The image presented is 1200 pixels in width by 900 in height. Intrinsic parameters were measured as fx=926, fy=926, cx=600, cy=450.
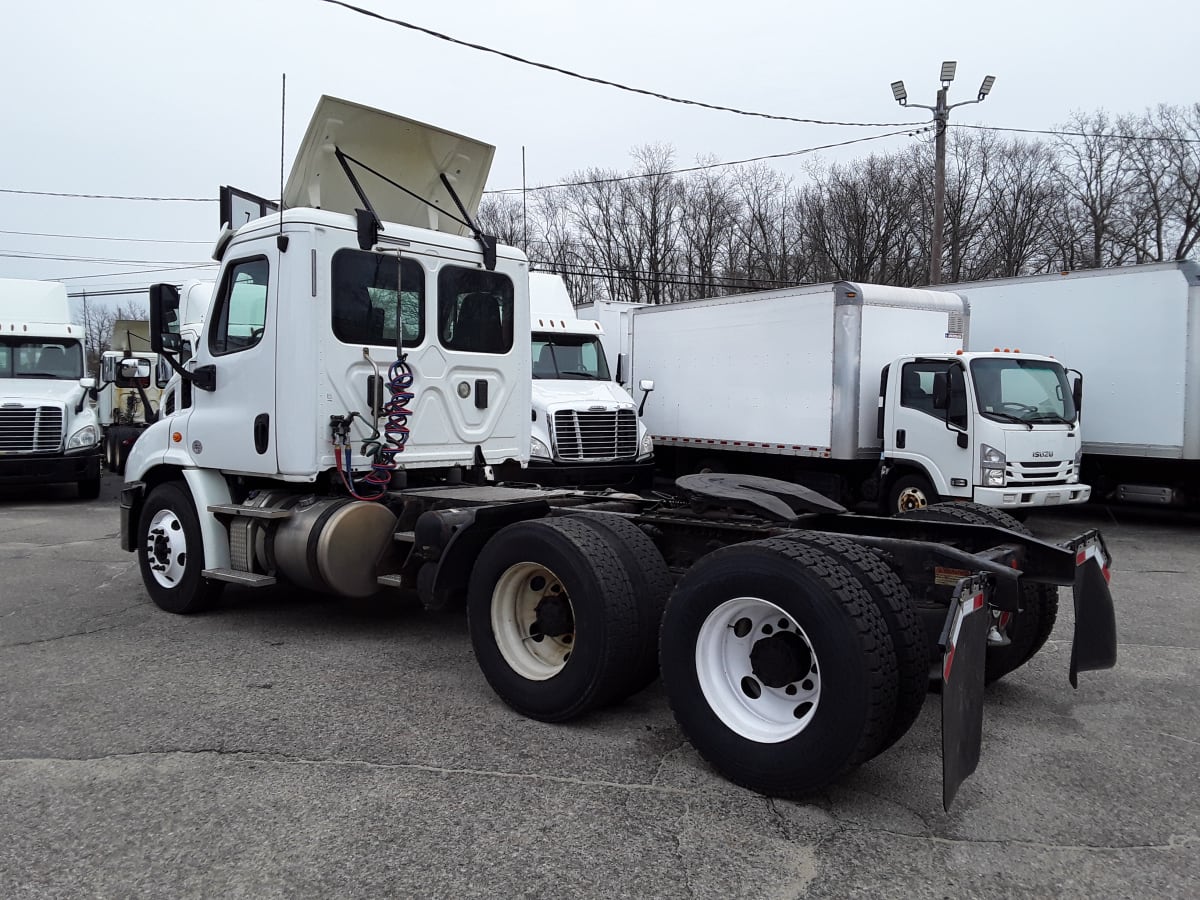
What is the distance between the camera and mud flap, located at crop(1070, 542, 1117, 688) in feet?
14.4

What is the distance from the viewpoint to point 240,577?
626 centimetres

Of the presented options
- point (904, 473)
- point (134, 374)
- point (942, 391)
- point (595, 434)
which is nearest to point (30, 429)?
point (134, 374)

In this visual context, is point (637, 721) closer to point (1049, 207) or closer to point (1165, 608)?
point (1165, 608)

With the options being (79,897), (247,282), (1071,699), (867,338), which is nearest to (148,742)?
(79,897)

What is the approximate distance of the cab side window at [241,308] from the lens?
6.27 meters

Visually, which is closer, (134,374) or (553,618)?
(553,618)

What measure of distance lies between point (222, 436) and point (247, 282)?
1089 millimetres

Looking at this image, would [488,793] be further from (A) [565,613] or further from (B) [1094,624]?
(B) [1094,624]

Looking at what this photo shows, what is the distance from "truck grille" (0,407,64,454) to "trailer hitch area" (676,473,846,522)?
1310 centimetres

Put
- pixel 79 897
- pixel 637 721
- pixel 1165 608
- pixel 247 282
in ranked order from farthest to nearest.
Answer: pixel 1165 608 < pixel 247 282 < pixel 637 721 < pixel 79 897

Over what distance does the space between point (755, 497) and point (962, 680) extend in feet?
5.01

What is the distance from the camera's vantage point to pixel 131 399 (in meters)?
21.2

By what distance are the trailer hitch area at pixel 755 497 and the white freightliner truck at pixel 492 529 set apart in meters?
0.02

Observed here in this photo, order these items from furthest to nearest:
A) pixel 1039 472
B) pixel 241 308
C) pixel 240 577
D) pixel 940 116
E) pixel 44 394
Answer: pixel 940 116
pixel 44 394
pixel 1039 472
pixel 241 308
pixel 240 577
